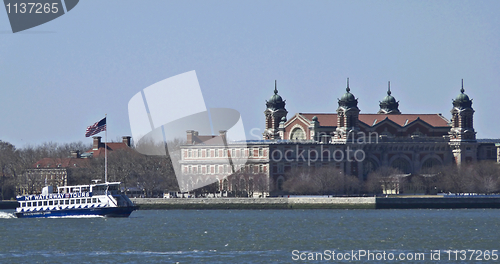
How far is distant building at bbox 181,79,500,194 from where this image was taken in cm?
14775

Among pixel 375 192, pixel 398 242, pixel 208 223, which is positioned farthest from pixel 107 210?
pixel 375 192

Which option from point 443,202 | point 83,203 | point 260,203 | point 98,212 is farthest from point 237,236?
point 443,202

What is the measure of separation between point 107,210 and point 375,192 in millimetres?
47773


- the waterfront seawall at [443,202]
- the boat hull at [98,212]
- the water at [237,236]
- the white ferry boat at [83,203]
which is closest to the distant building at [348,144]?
the waterfront seawall at [443,202]

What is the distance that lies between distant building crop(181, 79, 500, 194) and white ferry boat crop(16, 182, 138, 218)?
37.5 m

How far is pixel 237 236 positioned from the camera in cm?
8112

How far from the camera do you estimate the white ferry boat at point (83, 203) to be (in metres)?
106

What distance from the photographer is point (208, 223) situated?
9700cm

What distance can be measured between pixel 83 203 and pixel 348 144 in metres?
53.0

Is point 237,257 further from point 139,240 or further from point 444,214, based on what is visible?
point 444,214

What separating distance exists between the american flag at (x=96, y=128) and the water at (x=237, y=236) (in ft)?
25.3

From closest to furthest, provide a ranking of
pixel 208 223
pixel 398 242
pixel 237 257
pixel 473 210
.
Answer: pixel 237 257, pixel 398 242, pixel 208 223, pixel 473 210

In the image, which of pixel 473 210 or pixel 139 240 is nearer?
pixel 139 240

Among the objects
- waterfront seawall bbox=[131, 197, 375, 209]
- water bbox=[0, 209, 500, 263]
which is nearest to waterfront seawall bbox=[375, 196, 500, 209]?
waterfront seawall bbox=[131, 197, 375, 209]
